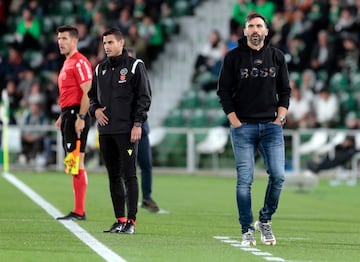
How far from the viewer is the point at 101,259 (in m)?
10.5

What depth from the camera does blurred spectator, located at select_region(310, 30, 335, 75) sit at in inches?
1135

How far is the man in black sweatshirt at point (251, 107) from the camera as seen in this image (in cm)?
1201

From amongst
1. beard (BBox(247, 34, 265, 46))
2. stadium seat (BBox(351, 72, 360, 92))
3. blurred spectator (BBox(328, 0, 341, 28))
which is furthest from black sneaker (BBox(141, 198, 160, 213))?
blurred spectator (BBox(328, 0, 341, 28))

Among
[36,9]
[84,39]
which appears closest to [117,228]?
[84,39]

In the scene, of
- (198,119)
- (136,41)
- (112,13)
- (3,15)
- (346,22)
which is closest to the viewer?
(346,22)

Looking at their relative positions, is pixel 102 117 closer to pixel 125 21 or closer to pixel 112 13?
pixel 125 21

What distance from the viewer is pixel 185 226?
47.3 ft

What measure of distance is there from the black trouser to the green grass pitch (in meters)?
0.35

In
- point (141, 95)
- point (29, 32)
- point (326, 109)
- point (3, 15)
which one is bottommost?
point (326, 109)

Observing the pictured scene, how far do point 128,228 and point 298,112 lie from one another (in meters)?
15.3

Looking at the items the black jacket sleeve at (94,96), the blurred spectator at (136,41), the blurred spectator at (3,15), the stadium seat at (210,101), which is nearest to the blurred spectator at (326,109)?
the stadium seat at (210,101)

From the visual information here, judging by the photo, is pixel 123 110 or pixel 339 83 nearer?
pixel 123 110

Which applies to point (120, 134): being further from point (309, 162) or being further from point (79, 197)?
point (309, 162)

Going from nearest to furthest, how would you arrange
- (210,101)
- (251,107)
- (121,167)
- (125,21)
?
1. (251,107)
2. (121,167)
3. (210,101)
4. (125,21)
